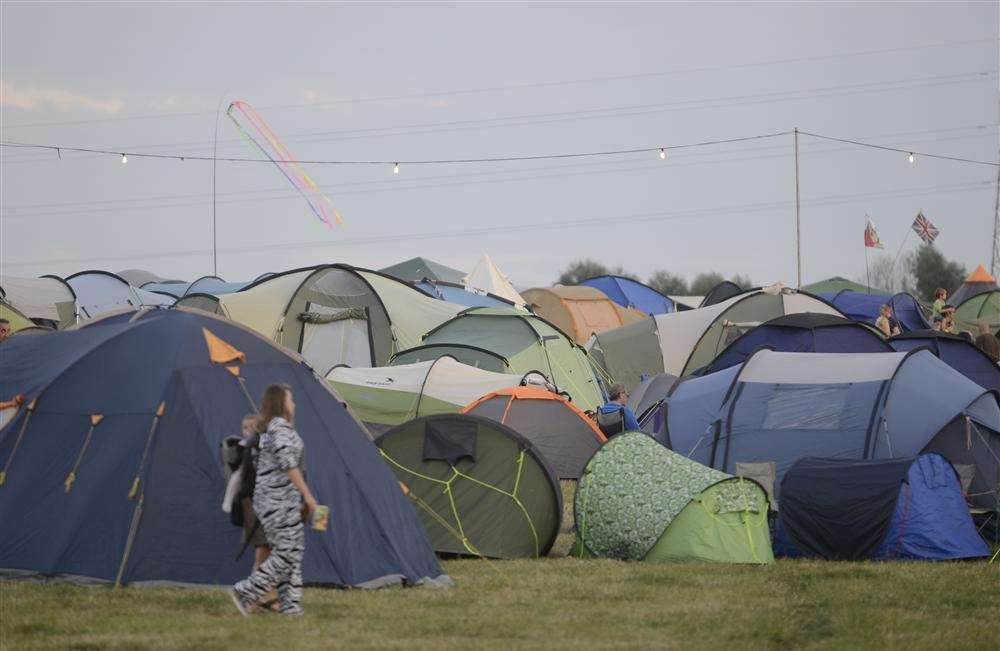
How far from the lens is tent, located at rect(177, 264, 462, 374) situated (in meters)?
22.9

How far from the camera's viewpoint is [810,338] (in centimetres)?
1745

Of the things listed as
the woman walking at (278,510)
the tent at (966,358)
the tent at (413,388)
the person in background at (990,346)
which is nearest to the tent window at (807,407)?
the tent at (413,388)

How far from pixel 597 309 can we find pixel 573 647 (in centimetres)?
2741

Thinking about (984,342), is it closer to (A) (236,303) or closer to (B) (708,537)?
(B) (708,537)

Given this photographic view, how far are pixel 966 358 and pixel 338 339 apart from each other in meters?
10.5

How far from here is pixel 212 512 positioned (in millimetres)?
9391

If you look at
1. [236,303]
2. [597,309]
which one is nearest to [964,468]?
[236,303]

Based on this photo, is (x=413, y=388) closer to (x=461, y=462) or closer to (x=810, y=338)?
(x=461, y=462)

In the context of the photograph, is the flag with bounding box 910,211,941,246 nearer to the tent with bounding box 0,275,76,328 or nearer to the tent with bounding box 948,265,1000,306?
the tent with bounding box 948,265,1000,306

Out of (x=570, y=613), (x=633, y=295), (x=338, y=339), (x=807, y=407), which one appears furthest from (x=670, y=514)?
(x=633, y=295)

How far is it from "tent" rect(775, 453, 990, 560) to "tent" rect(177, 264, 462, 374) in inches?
480

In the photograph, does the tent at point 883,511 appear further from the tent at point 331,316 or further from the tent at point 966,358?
the tent at point 331,316

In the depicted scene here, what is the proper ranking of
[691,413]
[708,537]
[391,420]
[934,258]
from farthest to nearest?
1. [934,258]
2. [391,420]
3. [691,413]
4. [708,537]

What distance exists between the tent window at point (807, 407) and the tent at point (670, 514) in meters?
1.86
